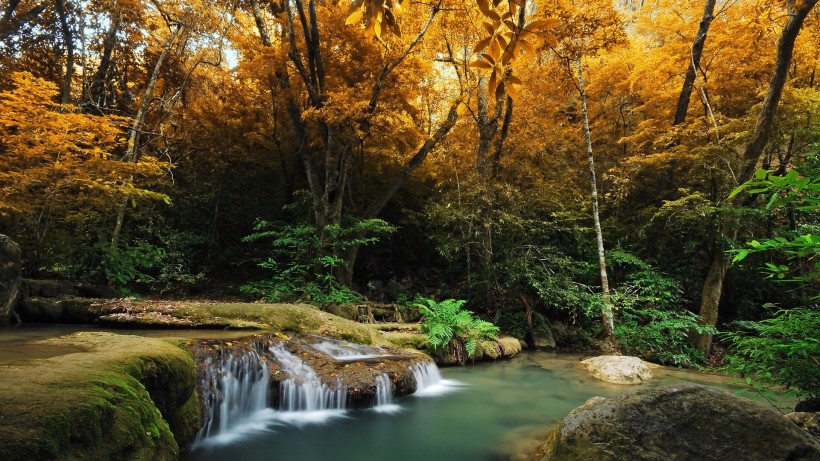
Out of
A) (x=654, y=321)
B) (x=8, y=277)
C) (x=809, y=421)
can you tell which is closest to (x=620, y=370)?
(x=654, y=321)

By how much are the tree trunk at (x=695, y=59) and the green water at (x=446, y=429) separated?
7542mm

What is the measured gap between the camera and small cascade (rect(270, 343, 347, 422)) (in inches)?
203

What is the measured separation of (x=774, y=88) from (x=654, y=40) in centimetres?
759

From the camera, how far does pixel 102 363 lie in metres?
3.02

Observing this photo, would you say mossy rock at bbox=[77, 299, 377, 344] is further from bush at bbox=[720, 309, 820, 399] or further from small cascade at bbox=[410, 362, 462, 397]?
bush at bbox=[720, 309, 820, 399]

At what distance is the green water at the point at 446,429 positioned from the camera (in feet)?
14.0

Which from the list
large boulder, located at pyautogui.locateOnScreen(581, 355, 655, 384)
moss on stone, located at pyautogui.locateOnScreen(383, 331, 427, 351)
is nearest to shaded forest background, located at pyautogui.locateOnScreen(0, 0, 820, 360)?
large boulder, located at pyautogui.locateOnScreen(581, 355, 655, 384)

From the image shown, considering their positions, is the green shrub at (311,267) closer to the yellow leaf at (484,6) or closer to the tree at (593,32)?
the tree at (593,32)

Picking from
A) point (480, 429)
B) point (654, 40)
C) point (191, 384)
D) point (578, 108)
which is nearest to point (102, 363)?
point (191, 384)

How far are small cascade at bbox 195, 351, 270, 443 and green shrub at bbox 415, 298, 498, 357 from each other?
12.2 ft

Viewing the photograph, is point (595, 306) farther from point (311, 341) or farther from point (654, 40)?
point (654, 40)

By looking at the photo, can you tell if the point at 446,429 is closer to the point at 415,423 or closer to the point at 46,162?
the point at 415,423

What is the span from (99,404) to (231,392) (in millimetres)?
2480

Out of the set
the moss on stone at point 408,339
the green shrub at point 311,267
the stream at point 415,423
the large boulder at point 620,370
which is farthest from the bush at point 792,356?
the green shrub at point 311,267
